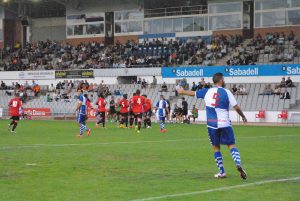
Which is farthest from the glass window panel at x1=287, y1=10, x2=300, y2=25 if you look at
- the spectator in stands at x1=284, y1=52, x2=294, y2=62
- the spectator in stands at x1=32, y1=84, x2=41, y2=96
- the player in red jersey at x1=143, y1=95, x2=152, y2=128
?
the spectator in stands at x1=32, y1=84, x2=41, y2=96

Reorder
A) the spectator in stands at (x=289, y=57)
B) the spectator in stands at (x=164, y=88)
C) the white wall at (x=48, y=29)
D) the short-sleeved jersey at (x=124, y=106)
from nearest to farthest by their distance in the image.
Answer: the short-sleeved jersey at (x=124, y=106), the spectator in stands at (x=289, y=57), the spectator in stands at (x=164, y=88), the white wall at (x=48, y=29)

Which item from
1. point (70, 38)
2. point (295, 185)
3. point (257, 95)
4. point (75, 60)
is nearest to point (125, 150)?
point (295, 185)

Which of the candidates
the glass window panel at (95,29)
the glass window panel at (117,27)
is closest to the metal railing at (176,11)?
the glass window panel at (117,27)

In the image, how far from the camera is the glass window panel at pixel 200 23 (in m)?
62.3

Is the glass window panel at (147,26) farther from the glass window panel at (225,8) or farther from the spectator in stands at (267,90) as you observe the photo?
the spectator in stands at (267,90)

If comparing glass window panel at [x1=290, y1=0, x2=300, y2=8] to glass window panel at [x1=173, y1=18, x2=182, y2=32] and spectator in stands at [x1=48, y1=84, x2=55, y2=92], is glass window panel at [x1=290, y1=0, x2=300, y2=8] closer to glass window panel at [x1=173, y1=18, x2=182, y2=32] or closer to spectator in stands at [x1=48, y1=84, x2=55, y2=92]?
glass window panel at [x1=173, y1=18, x2=182, y2=32]

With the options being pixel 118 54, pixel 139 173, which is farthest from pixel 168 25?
pixel 139 173

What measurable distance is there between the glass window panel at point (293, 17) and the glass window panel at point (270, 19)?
1.83 ft

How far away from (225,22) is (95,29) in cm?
1615

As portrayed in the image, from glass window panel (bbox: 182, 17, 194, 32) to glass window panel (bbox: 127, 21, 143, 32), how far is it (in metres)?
5.39

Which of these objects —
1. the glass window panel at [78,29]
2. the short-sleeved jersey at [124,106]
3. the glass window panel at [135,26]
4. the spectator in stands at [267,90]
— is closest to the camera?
the short-sleeved jersey at [124,106]

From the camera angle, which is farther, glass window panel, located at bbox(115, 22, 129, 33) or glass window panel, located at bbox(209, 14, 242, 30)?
glass window panel, located at bbox(115, 22, 129, 33)

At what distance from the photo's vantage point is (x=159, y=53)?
199ft

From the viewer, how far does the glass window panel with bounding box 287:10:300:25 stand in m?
57.2
